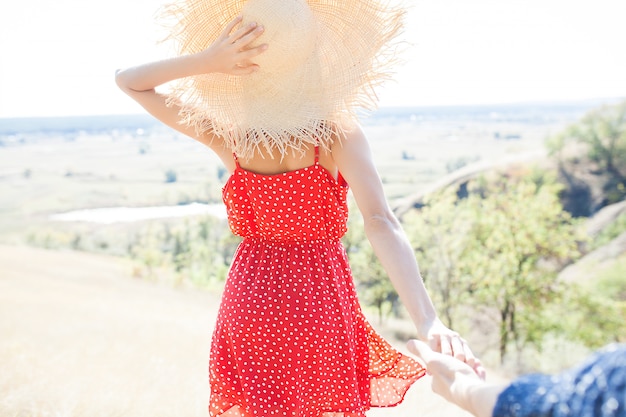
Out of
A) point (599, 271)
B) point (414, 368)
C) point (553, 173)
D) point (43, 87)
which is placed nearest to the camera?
point (414, 368)

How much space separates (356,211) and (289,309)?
19.8m

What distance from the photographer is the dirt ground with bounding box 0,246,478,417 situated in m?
3.73

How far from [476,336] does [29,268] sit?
55.0 feet

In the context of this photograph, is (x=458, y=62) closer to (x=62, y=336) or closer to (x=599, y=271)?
(x=599, y=271)

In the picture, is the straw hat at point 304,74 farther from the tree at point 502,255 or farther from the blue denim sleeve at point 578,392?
the tree at point 502,255

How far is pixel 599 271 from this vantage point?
2689cm

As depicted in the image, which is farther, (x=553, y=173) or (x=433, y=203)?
(x=553, y=173)

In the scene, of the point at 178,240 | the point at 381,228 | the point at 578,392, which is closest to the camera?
the point at 578,392

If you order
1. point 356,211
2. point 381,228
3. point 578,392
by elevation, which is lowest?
point 356,211

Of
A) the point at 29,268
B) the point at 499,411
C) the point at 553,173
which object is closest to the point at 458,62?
the point at 553,173

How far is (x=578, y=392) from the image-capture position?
3.43 ft

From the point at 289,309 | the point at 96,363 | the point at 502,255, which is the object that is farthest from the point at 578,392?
the point at 502,255

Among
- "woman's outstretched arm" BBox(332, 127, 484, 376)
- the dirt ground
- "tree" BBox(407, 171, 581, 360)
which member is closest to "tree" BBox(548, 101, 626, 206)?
"tree" BBox(407, 171, 581, 360)

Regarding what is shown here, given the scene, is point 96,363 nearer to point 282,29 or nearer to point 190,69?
point 190,69
